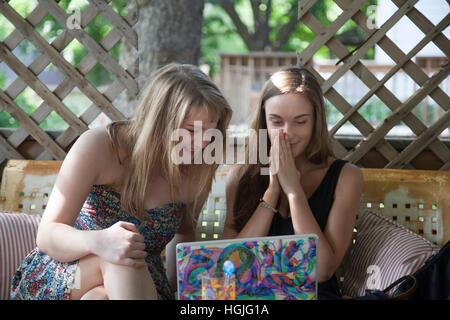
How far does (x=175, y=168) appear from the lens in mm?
1379

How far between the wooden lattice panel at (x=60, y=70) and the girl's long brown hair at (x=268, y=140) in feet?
2.17

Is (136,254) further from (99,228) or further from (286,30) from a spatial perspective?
(286,30)

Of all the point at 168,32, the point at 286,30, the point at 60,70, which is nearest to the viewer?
the point at 60,70

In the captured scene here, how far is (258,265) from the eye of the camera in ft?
3.68

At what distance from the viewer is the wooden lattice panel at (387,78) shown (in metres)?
1.89

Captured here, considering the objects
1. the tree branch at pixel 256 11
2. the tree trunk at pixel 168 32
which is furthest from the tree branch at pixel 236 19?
the tree trunk at pixel 168 32

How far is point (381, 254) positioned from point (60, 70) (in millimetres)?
1409

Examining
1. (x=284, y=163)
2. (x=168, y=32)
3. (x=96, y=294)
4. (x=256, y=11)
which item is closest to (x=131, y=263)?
(x=96, y=294)

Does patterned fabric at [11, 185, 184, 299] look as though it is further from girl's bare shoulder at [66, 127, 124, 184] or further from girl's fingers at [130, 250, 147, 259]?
girl's fingers at [130, 250, 147, 259]

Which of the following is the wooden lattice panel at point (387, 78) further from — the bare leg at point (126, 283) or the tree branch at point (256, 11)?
the tree branch at point (256, 11)

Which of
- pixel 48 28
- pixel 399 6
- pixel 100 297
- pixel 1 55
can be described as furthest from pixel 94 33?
pixel 100 297

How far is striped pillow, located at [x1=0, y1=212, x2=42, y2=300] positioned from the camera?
1.54 meters
